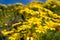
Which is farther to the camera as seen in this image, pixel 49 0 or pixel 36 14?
pixel 49 0

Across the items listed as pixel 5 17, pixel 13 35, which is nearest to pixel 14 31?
pixel 13 35

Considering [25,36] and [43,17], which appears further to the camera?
[43,17]

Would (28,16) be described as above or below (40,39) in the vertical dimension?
above

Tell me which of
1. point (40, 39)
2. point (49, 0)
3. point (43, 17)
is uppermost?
point (49, 0)

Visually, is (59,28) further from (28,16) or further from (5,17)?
(5,17)

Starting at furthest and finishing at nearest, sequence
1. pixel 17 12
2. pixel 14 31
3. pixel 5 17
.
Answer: pixel 5 17 → pixel 17 12 → pixel 14 31

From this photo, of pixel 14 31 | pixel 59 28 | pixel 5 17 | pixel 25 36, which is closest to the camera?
pixel 25 36

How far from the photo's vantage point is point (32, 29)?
325cm

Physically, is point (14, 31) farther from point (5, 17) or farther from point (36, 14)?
point (5, 17)

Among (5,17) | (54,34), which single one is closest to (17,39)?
(54,34)

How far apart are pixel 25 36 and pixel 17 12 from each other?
2.94 ft

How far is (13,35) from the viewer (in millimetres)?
3291

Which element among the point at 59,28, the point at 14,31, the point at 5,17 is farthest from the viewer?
the point at 5,17

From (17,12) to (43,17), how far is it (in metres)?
0.70
